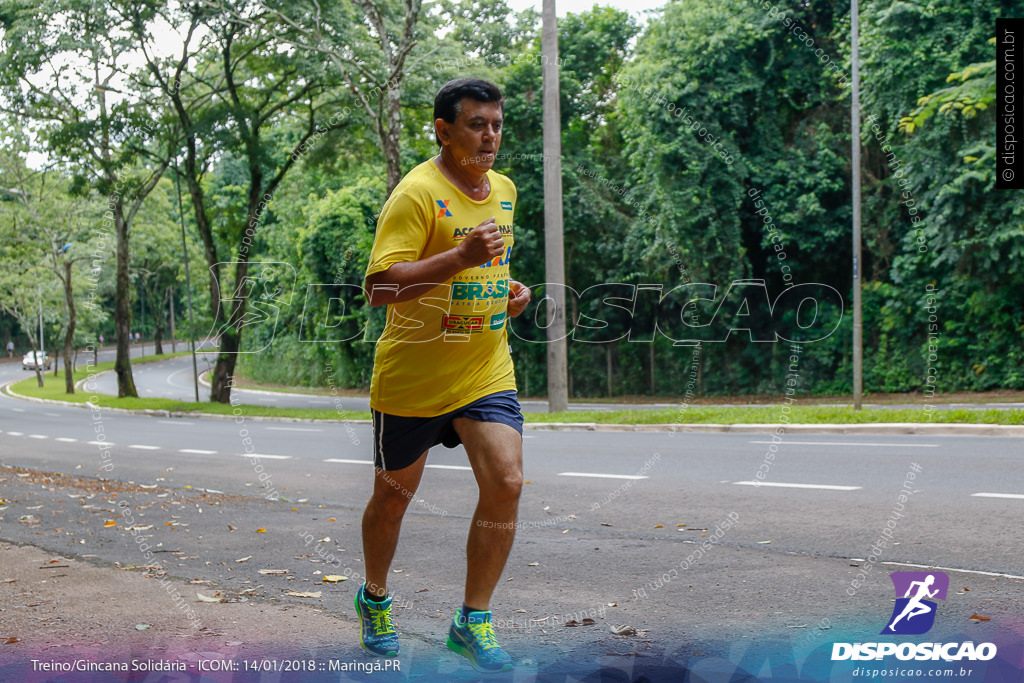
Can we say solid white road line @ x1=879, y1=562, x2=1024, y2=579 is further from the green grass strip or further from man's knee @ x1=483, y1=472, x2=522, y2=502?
the green grass strip

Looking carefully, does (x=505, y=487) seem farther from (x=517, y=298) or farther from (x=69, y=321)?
(x=69, y=321)

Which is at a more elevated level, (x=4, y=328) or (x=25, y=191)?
(x=25, y=191)

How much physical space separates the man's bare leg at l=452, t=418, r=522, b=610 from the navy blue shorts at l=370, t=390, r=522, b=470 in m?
0.04

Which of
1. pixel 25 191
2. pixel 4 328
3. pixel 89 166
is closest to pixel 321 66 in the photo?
pixel 89 166

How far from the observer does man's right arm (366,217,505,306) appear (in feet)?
10.3

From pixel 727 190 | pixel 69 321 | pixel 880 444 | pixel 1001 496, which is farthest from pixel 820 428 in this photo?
pixel 69 321

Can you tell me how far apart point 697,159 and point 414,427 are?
21.6m

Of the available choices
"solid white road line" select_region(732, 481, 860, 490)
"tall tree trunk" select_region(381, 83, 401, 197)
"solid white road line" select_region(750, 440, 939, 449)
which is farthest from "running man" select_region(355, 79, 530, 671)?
"tall tree trunk" select_region(381, 83, 401, 197)

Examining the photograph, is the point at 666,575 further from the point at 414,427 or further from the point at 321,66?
the point at 321,66

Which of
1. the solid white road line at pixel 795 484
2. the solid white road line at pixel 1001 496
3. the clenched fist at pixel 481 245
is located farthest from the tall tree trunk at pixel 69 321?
the clenched fist at pixel 481 245

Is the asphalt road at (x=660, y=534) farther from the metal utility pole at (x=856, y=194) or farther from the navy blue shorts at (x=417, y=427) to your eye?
the metal utility pole at (x=856, y=194)

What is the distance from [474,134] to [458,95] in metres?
0.15

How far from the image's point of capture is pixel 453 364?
11.5 feet

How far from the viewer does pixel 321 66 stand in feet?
76.4
